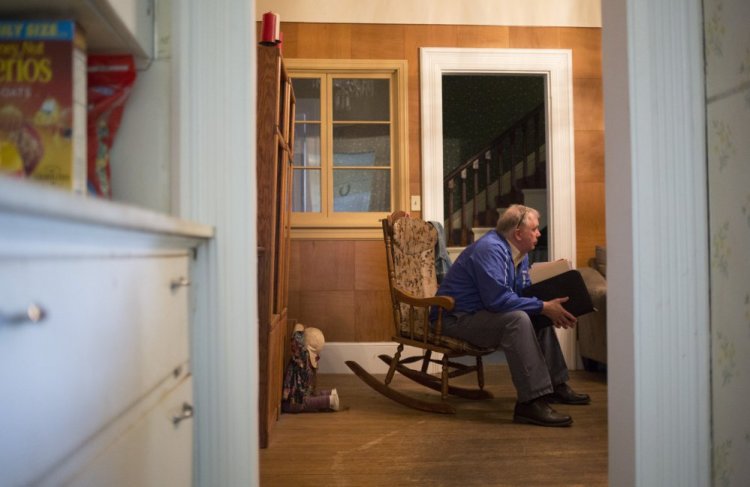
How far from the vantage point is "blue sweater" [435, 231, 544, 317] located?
2.96 m

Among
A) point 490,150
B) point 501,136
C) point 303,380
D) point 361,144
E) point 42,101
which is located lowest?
point 303,380

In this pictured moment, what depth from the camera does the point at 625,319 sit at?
1.21 metres

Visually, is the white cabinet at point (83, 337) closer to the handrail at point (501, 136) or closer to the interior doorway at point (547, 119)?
the interior doorway at point (547, 119)

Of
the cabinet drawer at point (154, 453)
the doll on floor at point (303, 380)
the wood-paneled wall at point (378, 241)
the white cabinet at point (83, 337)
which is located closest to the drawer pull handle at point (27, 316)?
the white cabinet at point (83, 337)

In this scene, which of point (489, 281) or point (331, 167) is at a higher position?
point (331, 167)

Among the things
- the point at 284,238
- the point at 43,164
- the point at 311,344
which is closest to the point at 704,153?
the point at 43,164

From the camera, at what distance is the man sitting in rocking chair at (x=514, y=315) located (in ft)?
9.14

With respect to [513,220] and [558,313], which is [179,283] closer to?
[558,313]

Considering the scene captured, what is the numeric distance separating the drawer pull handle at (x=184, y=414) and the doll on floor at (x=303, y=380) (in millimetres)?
1988

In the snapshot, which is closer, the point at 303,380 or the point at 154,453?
the point at 154,453

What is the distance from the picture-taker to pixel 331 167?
4156 millimetres

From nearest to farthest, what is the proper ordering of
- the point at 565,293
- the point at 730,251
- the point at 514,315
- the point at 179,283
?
the point at 179,283, the point at 730,251, the point at 514,315, the point at 565,293

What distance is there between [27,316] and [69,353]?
0.30 ft

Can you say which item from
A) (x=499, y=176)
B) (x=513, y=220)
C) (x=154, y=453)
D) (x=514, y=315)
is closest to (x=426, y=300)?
(x=514, y=315)
